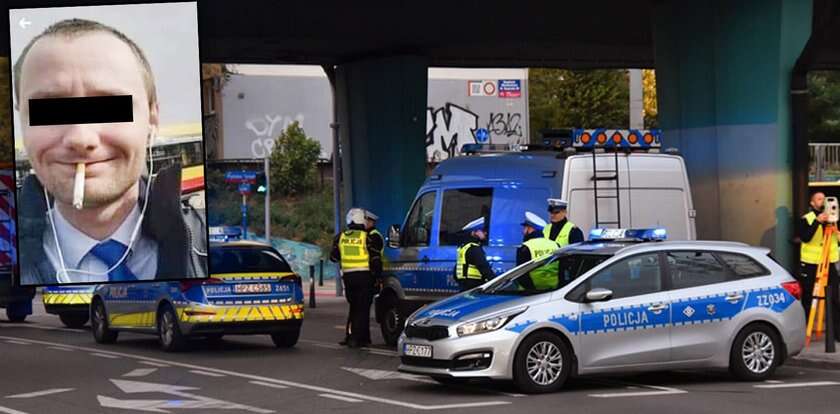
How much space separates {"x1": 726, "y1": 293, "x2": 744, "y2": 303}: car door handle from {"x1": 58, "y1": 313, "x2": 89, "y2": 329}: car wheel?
15.4 meters

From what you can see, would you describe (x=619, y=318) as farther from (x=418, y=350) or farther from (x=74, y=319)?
(x=74, y=319)

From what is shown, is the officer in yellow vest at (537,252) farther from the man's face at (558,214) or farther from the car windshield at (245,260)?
the car windshield at (245,260)

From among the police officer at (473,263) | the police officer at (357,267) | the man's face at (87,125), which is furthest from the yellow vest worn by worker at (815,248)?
the man's face at (87,125)

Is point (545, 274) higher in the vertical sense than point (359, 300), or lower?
higher

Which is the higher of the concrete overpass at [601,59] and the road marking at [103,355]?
the concrete overpass at [601,59]

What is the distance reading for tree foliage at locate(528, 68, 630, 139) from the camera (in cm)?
5819

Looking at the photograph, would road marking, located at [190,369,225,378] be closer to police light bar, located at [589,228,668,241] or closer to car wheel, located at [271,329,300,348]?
car wheel, located at [271,329,300,348]

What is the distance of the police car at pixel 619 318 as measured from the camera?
13.3 m

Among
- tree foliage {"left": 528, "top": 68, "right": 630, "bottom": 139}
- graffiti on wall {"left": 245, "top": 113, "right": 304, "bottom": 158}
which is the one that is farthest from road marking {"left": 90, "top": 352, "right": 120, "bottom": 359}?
tree foliage {"left": 528, "top": 68, "right": 630, "bottom": 139}

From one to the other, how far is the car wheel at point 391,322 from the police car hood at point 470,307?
17.6 ft

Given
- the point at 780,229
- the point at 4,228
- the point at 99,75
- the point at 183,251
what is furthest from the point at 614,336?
the point at 4,228

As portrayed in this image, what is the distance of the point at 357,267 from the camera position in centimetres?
1953

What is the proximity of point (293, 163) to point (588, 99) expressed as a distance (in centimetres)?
1265

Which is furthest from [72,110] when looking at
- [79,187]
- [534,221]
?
[534,221]
